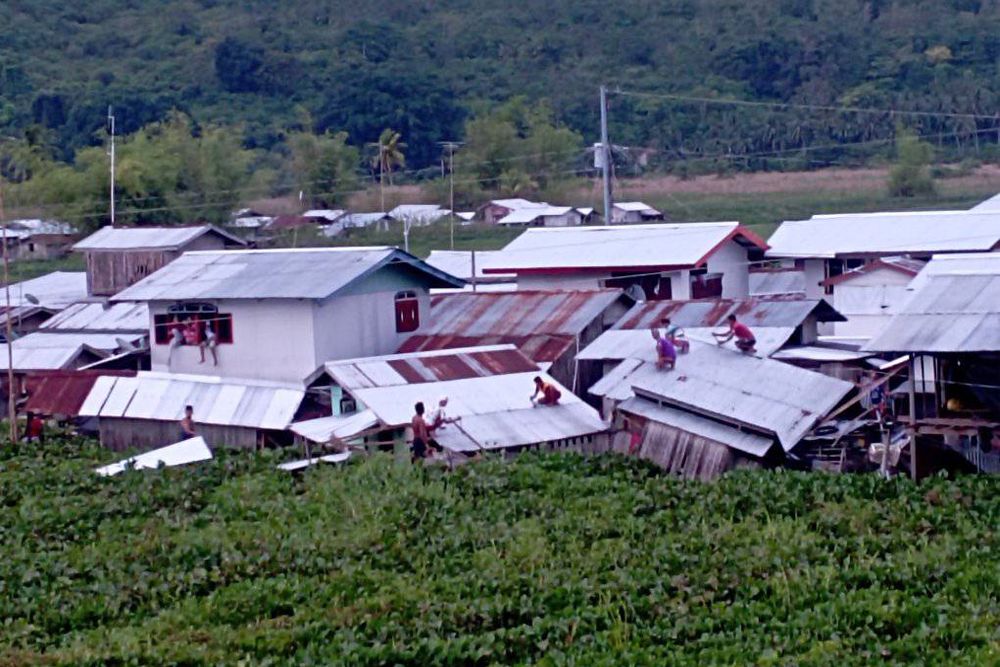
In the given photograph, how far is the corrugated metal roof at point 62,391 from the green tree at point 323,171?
34.6 meters

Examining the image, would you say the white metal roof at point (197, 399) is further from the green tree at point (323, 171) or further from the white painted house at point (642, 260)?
the green tree at point (323, 171)

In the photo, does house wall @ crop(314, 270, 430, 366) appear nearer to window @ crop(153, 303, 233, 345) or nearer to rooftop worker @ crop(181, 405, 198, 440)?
window @ crop(153, 303, 233, 345)

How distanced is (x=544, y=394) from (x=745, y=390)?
11.8 feet

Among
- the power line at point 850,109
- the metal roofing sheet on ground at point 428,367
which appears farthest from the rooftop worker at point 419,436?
the power line at point 850,109

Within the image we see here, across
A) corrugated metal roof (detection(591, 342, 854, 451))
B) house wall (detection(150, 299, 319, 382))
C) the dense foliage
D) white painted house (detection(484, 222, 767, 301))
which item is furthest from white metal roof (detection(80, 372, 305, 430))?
white painted house (detection(484, 222, 767, 301))

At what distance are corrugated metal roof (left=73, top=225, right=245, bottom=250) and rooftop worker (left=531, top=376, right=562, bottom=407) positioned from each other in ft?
48.3

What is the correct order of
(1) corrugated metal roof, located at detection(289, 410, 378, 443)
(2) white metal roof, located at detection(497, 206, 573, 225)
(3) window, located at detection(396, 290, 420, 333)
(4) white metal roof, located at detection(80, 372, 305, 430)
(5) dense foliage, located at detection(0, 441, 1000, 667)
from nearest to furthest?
(5) dense foliage, located at detection(0, 441, 1000, 667), (1) corrugated metal roof, located at detection(289, 410, 378, 443), (4) white metal roof, located at detection(80, 372, 305, 430), (3) window, located at detection(396, 290, 420, 333), (2) white metal roof, located at detection(497, 206, 573, 225)

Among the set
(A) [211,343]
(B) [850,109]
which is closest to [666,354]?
(A) [211,343]

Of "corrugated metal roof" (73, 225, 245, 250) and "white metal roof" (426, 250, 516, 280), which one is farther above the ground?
"corrugated metal roof" (73, 225, 245, 250)

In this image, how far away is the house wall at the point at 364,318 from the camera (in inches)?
1011

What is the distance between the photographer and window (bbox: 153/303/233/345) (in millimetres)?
26391

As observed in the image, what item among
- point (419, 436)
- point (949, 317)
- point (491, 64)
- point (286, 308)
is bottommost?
point (419, 436)

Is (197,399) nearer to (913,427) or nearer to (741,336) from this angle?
(741,336)

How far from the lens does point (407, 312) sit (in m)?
27.7
